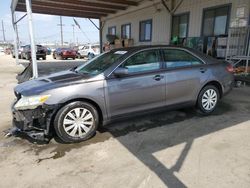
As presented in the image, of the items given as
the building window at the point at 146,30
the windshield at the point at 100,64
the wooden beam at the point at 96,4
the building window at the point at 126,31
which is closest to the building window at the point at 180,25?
the building window at the point at 146,30

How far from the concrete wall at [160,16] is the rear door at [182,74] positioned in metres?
5.43

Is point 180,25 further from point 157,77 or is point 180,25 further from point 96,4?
point 157,77

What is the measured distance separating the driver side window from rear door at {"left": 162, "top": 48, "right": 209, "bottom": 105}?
0.21 metres

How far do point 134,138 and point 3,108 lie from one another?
12.1 feet

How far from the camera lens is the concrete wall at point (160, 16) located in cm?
958

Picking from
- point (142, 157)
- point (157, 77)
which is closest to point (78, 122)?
point (142, 157)

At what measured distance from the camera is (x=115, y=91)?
11.9ft

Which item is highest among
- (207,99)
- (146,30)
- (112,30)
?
(112,30)

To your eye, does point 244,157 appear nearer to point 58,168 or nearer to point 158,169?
point 158,169

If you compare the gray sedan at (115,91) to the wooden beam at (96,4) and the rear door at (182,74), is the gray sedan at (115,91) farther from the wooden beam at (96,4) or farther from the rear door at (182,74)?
the wooden beam at (96,4)

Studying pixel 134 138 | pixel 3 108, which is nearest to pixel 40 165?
pixel 134 138

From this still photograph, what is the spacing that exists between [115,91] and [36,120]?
4.27 ft

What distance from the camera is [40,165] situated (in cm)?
291

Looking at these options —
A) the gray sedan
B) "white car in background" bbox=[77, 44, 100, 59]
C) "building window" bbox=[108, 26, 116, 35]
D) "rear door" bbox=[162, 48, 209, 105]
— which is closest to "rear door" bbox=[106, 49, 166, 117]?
the gray sedan
